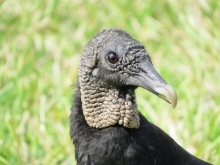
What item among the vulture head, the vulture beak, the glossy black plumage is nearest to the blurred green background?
the glossy black plumage

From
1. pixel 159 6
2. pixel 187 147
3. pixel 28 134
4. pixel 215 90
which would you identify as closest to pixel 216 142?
pixel 187 147

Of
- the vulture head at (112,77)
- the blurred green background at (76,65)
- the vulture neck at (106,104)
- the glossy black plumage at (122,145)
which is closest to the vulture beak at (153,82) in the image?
the vulture head at (112,77)

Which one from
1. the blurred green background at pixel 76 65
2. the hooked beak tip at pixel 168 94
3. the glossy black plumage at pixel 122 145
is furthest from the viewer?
the blurred green background at pixel 76 65

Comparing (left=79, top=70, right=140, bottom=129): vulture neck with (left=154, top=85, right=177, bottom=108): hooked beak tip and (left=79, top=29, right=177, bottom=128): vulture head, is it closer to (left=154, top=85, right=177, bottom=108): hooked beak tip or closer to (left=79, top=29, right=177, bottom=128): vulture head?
(left=79, top=29, right=177, bottom=128): vulture head

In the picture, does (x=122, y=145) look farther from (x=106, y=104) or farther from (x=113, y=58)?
(x=113, y=58)

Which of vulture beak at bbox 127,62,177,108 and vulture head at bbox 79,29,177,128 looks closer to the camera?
vulture beak at bbox 127,62,177,108

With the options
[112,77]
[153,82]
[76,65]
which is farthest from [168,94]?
[76,65]

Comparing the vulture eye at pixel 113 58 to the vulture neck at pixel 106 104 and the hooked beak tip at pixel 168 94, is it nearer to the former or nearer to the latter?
the vulture neck at pixel 106 104
